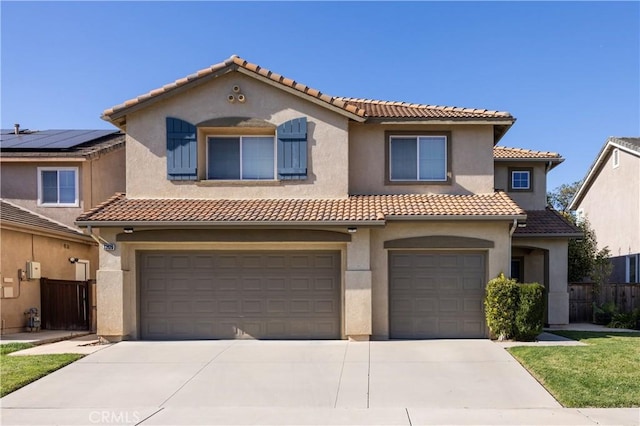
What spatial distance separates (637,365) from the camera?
8938mm

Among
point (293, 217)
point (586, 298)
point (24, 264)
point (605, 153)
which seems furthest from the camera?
A: point (605, 153)

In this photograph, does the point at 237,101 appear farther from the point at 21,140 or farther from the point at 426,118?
the point at 21,140

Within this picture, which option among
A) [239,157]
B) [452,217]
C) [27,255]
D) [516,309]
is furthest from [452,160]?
[27,255]

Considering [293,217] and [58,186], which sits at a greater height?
[58,186]

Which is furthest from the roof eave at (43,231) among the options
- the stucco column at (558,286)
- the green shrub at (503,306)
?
the stucco column at (558,286)

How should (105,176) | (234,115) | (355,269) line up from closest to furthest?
(355,269), (234,115), (105,176)

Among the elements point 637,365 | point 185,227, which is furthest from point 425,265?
point 185,227

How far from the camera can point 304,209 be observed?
12.0 m

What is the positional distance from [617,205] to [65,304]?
21062mm

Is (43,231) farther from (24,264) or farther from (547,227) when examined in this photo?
(547,227)

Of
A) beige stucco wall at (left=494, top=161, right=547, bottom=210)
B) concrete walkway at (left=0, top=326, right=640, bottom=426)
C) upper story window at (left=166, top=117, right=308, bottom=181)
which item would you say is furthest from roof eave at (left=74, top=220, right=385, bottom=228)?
beige stucco wall at (left=494, top=161, right=547, bottom=210)

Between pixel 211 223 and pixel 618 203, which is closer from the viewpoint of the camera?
pixel 211 223

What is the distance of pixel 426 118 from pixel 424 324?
5.20 metres

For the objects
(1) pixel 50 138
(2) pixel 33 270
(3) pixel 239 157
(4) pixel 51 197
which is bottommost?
(2) pixel 33 270
